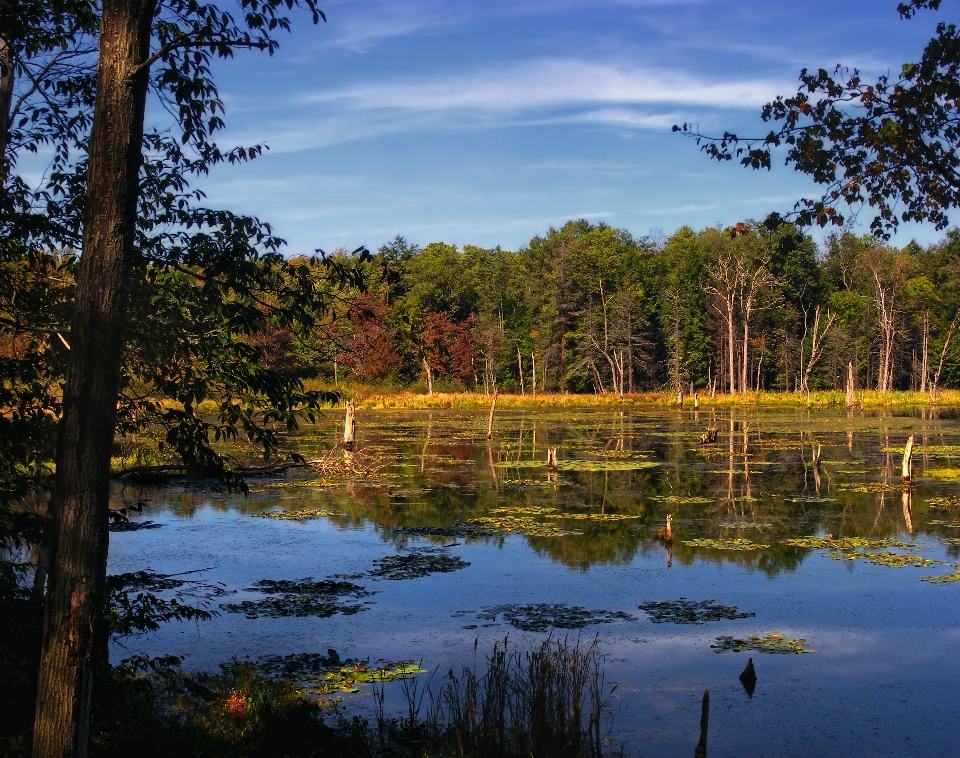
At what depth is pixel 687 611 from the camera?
1213 cm

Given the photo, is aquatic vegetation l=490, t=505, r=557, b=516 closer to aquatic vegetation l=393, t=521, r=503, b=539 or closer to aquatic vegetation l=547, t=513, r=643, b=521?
aquatic vegetation l=547, t=513, r=643, b=521

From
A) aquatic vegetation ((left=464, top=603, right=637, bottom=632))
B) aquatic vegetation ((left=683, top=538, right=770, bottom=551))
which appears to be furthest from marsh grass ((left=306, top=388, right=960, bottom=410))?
aquatic vegetation ((left=464, top=603, right=637, bottom=632))

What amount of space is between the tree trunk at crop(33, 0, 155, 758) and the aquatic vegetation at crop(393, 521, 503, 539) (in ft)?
41.9

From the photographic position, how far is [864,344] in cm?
7850

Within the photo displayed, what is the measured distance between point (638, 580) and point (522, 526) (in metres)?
4.59

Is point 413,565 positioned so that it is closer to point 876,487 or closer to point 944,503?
point 944,503

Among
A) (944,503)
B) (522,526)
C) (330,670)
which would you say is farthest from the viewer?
(944,503)

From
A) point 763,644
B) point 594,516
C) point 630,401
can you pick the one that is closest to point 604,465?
point 594,516

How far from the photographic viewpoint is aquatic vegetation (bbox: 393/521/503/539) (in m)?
17.5

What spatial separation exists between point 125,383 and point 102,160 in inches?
103

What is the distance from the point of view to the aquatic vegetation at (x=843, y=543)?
53.2 ft

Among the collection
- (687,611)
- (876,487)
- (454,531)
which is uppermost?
(876,487)

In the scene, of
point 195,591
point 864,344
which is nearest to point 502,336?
point 864,344

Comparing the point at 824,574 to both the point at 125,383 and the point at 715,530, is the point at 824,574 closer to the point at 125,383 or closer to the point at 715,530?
the point at 715,530
